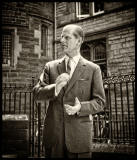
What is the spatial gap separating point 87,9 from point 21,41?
11.6 ft

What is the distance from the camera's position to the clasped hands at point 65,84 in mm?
1748

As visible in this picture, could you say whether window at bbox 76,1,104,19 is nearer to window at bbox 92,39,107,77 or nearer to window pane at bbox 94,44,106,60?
window at bbox 92,39,107,77

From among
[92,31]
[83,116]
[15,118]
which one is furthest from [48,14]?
[83,116]

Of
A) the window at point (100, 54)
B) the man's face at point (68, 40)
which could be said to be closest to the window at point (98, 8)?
the window at point (100, 54)

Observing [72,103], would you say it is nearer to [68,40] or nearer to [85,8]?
[68,40]

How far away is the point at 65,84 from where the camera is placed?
1.78 meters

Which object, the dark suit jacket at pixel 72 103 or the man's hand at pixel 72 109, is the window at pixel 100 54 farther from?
the man's hand at pixel 72 109

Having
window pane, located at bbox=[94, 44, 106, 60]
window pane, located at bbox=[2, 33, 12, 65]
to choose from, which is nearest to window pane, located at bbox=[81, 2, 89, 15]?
window pane, located at bbox=[94, 44, 106, 60]

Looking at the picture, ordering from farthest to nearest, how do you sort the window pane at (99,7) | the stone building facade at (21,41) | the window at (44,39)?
the window at (44,39) → the window pane at (99,7) → the stone building facade at (21,41)

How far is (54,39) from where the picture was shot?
11.7 meters

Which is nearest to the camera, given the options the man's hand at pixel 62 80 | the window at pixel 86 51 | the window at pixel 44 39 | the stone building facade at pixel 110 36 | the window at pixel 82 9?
the man's hand at pixel 62 80

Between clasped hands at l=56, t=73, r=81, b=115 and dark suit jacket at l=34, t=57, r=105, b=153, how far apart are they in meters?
0.04

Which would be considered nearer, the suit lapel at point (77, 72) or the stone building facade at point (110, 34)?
the suit lapel at point (77, 72)

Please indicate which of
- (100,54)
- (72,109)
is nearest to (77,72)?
(72,109)
